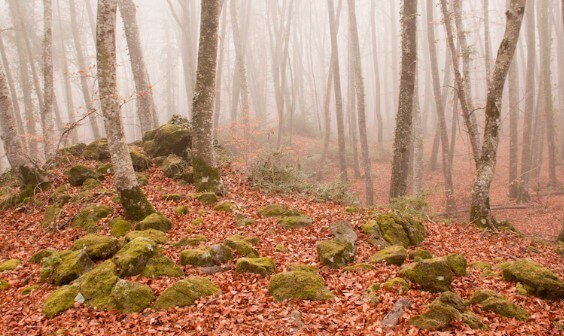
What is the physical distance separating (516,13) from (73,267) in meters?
10.5

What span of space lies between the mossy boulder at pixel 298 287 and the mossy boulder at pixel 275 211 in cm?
309

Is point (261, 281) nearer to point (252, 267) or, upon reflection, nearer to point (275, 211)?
point (252, 267)

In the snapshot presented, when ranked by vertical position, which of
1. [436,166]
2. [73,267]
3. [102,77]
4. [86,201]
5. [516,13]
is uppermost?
[516,13]

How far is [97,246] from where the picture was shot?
24.0 feet

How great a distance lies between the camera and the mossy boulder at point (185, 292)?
19.4ft

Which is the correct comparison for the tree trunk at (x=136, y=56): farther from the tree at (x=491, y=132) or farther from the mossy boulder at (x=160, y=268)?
the tree at (x=491, y=132)

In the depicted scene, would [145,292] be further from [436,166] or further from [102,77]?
[436,166]

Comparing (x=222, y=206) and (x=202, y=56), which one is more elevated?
(x=202, y=56)

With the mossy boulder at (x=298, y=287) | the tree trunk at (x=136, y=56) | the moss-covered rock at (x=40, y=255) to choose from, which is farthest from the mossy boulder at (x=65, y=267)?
the tree trunk at (x=136, y=56)

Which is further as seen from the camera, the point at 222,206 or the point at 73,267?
the point at 222,206

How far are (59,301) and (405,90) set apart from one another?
10055mm

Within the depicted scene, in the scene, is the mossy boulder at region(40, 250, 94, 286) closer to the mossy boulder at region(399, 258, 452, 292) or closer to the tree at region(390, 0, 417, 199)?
the mossy boulder at region(399, 258, 452, 292)

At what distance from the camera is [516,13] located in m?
9.45

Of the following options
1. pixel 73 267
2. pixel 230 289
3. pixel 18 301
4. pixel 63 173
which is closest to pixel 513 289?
pixel 230 289
